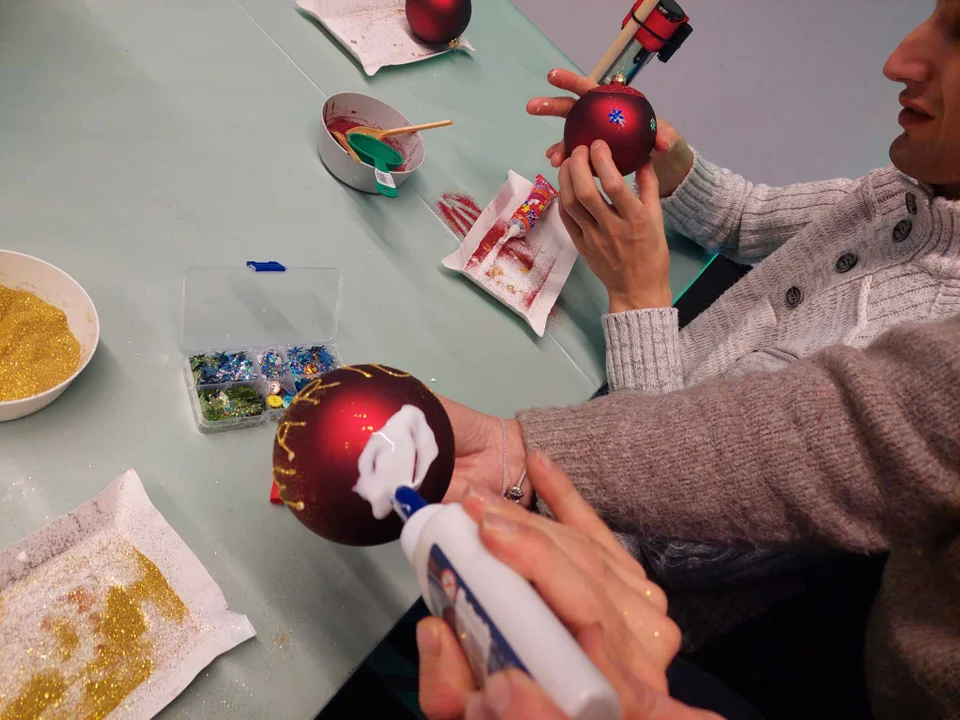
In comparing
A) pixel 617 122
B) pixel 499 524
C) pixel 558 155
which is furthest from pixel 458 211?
pixel 499 524

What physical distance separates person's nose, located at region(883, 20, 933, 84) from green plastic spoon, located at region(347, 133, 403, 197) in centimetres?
71

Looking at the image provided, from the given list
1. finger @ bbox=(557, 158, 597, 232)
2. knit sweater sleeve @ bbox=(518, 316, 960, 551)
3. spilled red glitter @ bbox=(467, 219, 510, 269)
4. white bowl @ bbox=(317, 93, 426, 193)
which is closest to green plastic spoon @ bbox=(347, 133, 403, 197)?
white bowl @ bbox=(317, 93, 426, 193)

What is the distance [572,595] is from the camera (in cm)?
40

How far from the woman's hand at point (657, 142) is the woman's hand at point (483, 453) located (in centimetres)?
49

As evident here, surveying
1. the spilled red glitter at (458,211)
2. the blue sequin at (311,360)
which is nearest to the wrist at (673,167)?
the spilled red glitter at (458,211)

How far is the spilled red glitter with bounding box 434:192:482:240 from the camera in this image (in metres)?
1.05

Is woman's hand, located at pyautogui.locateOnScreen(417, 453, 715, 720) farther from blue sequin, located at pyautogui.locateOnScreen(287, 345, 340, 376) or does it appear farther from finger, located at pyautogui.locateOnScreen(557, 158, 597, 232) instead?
finger, located at pyautogui.locateOnScreen(557, 158, 597, 232)

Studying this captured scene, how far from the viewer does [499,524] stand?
40 centimetres

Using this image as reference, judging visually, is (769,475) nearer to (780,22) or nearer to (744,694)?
(744,694)

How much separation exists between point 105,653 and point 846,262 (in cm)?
106

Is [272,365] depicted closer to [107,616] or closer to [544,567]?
[107,616]

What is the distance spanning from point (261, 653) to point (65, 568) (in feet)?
0.66

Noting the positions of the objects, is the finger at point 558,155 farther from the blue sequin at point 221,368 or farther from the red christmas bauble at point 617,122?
the blue sequin at point 221,368

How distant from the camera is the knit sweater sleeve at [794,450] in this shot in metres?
0.57
